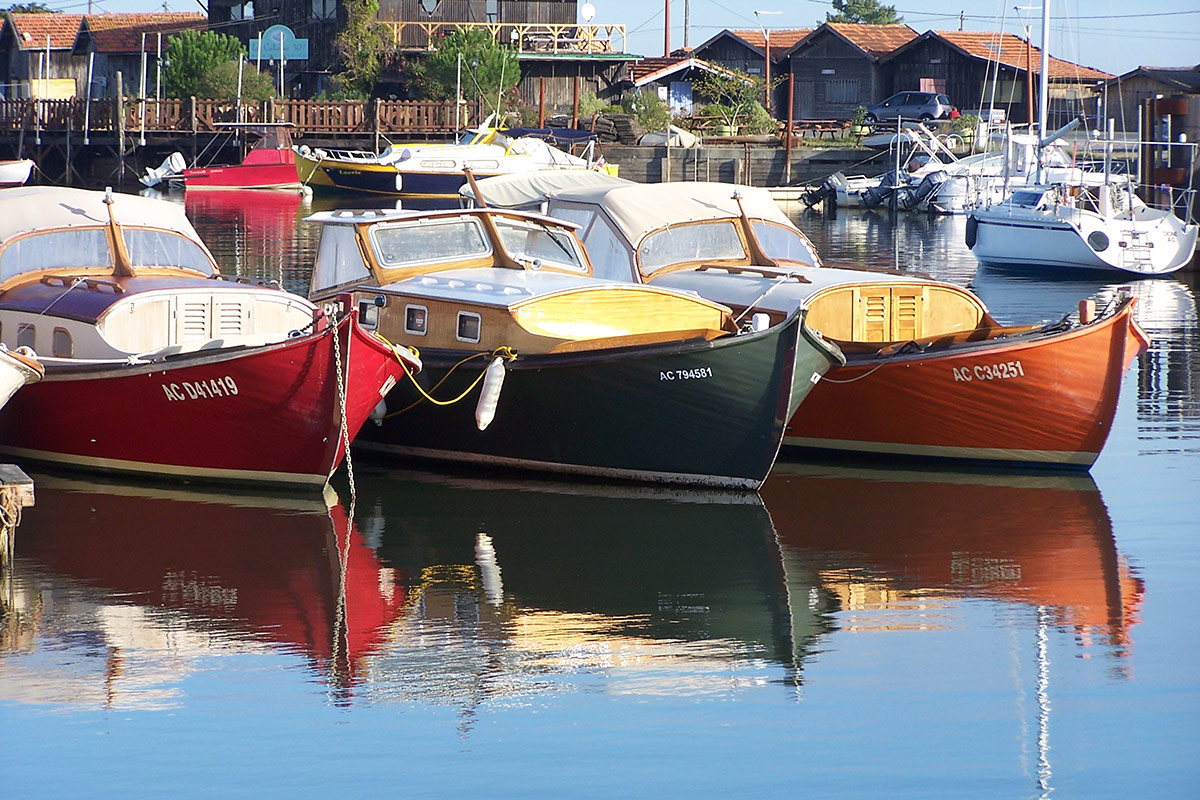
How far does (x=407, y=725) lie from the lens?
25.8 ft

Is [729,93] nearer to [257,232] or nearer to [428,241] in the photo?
[257,232]

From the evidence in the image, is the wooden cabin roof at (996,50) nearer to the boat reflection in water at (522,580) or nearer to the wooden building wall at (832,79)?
the wooden building wall at (832,79)

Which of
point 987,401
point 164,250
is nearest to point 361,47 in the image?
point 164,250

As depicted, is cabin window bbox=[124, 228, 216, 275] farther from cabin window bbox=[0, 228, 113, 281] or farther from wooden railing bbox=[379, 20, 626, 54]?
wooden railing bbox=[379, 20, 626, 54]

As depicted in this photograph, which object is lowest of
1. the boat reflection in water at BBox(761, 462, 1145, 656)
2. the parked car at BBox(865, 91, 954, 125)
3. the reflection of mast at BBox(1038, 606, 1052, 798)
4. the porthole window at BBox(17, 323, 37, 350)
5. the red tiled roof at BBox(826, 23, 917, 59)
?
the reflection of mast at BBox(1038, 606, 1052, 798)

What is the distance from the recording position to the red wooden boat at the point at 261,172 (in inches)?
2393

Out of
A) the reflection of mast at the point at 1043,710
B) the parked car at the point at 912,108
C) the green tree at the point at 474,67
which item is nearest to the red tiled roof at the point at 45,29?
the green tree at the point at 474,67

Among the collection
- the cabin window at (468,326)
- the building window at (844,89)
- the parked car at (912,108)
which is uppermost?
the building window at (844,89)

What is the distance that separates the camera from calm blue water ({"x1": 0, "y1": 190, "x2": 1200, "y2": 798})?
24.3 feet

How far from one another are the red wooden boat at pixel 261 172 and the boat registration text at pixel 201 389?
49105 mm

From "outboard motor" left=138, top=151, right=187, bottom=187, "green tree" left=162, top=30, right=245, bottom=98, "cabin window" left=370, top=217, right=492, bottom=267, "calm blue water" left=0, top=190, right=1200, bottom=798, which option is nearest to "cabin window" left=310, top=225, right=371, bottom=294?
"cabin window" left=370, top=217, right=492, bottom=267

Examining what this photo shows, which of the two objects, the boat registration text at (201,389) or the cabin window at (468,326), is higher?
the cabin window at (468,326)

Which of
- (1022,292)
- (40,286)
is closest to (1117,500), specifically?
(40,286)

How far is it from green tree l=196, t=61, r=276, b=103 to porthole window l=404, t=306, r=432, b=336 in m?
55.0
